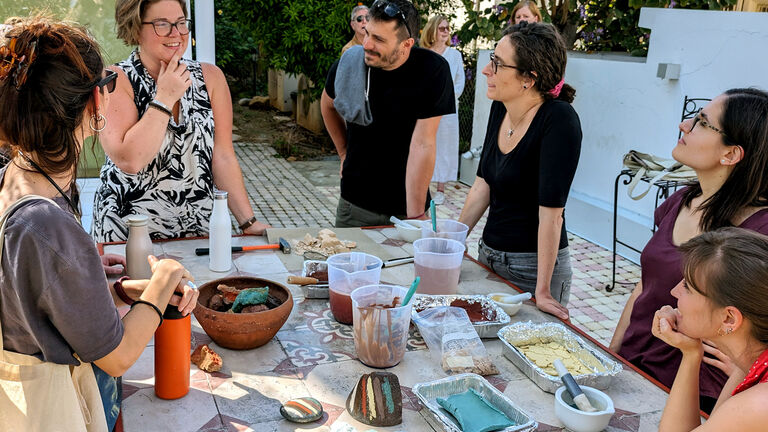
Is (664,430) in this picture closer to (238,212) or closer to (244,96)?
(238,212)

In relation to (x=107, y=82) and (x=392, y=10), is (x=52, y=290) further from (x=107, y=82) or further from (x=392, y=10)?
(x=392, y=10)

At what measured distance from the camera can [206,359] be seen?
1.81 meters

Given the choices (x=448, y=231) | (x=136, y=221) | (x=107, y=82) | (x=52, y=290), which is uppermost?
(x=107, y=82)

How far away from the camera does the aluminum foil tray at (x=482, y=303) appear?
2.09 metres

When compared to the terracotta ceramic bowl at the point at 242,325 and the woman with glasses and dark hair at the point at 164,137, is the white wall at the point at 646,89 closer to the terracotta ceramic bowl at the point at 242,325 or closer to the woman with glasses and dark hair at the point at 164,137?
the woman with glasses and dark hair at the point at 164,137

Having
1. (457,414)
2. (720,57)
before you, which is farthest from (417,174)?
(720,57)

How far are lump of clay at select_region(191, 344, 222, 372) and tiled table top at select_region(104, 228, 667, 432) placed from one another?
2 centimetres

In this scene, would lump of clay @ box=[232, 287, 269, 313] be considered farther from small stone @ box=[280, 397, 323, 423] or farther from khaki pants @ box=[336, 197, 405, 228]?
Result: khaki pants @ box=[336, 197, 405, 228]

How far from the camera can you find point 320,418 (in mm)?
1617

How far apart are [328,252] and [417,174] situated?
0.85 meters

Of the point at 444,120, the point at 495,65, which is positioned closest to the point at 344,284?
the point at 495,65

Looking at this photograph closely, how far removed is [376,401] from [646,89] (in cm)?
549

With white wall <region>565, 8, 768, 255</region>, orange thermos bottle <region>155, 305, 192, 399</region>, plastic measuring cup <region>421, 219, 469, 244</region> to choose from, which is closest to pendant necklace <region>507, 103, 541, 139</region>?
plastic measuring cup <region>421, 219, 469, 244</region>

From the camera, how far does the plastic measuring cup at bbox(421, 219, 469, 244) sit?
2.60 metres
